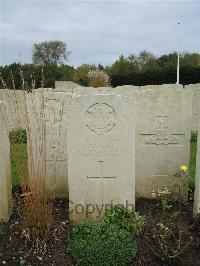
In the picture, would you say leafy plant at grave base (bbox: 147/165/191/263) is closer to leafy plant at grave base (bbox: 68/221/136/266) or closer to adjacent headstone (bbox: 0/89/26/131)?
leafy plant at grave base (bbox: 68/221/136/266)

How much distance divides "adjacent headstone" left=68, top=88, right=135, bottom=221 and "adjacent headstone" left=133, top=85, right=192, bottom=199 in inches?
47.9

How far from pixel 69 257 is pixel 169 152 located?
2.36 m

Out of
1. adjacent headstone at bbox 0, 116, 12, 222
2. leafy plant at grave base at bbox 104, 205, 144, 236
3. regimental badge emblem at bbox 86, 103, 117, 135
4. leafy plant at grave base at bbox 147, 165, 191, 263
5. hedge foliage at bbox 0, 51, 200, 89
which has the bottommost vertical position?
leafy plant at grave base at bbox 147, 165, 191, 263

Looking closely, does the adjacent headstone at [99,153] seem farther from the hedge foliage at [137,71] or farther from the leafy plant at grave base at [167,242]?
the hedge foliage at [137,71]

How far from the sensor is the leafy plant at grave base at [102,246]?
373 centimetres

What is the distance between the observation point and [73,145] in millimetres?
4363

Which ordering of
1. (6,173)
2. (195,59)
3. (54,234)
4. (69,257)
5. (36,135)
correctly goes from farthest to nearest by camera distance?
(195,59)
(36,135)
(6,173)
(54,234)
(69,257)

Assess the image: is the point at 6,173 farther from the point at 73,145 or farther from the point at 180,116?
the point at 180,116

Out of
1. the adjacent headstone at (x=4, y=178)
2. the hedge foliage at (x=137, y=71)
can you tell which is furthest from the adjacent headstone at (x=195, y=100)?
the adjacent headstone at (x=4, y=178)

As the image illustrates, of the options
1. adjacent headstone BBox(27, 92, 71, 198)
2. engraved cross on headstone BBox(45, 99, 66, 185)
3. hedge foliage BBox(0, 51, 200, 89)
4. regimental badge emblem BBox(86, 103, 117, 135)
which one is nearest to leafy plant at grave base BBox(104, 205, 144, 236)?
regimental badge emblem BBox(86, 103, 117, 135)

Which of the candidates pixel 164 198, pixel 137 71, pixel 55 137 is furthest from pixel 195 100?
pixel 137 71

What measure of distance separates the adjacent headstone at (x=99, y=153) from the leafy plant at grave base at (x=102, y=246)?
539 millimetres

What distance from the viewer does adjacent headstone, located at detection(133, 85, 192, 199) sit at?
17.7 ft

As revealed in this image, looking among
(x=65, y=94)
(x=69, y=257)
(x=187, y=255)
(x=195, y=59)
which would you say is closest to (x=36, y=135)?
(x=65, y=94)
